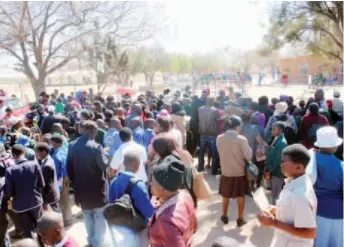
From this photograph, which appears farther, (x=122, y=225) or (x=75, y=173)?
(x=75, y=173)

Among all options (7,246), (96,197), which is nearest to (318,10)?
(96,197)

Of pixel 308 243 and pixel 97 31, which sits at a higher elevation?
pixel 97 31

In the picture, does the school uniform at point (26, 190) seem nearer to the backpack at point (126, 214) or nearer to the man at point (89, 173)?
the man at point (89, 173)

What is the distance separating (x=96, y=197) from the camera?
466 centimetres

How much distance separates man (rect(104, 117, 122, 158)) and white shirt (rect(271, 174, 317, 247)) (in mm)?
3568

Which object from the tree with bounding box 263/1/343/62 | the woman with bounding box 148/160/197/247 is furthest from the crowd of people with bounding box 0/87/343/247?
the tree with bounding box 263/1/343/62

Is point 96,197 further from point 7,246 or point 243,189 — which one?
point 243,189

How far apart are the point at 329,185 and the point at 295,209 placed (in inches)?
35.4

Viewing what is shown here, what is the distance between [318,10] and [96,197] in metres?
11.6

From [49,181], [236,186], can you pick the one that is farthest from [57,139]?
[236,186]

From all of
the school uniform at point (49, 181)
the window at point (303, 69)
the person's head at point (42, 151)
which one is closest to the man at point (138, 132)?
the school uniform at point (49, 181)

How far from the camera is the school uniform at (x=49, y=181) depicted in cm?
474

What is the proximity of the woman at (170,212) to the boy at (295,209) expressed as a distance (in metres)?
0.72

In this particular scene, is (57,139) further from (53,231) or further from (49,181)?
(53,231)
